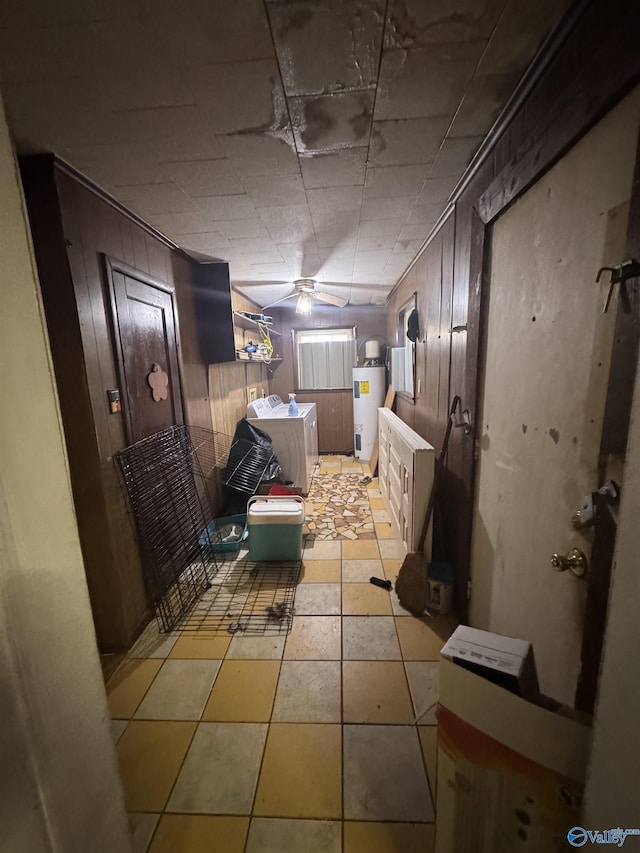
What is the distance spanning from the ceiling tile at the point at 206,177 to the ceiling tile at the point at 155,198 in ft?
0.24

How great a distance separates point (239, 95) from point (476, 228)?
106 centimetres

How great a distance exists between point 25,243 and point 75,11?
2.69 ft

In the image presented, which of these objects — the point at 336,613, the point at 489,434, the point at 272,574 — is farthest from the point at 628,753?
the point at 272,574

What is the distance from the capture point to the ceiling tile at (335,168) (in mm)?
1381

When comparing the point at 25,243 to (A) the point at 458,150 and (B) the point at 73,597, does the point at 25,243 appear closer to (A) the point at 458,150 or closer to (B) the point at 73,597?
(B) the point at 73,597

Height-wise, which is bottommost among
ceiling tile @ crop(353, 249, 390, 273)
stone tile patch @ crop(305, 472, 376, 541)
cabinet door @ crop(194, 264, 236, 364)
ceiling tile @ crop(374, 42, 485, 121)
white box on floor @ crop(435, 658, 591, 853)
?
stone tile patch @ crop(305, 472, 376, 541)

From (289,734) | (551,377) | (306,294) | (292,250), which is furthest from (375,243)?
(289,734)

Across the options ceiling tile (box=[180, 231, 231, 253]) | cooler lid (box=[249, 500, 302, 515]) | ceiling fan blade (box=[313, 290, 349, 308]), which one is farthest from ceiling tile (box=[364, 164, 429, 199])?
ceiling fan blade (box=[313, 290, 349, 308])

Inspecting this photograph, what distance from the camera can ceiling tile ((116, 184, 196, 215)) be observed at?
1575mm

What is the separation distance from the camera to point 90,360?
1513mm

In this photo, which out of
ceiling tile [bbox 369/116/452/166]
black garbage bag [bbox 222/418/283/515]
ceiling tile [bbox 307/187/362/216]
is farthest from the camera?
black garbage bag [bbox 222/418/283/515]

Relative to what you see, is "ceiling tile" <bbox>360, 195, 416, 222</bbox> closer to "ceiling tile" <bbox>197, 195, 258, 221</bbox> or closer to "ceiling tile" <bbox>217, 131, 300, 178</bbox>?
"ceiling tile" <bbox>217, 131, 300, 178</bbox>

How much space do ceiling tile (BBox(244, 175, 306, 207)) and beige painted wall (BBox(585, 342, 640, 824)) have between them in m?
1.66

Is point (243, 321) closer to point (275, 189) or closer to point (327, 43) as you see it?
point (275, 189)
